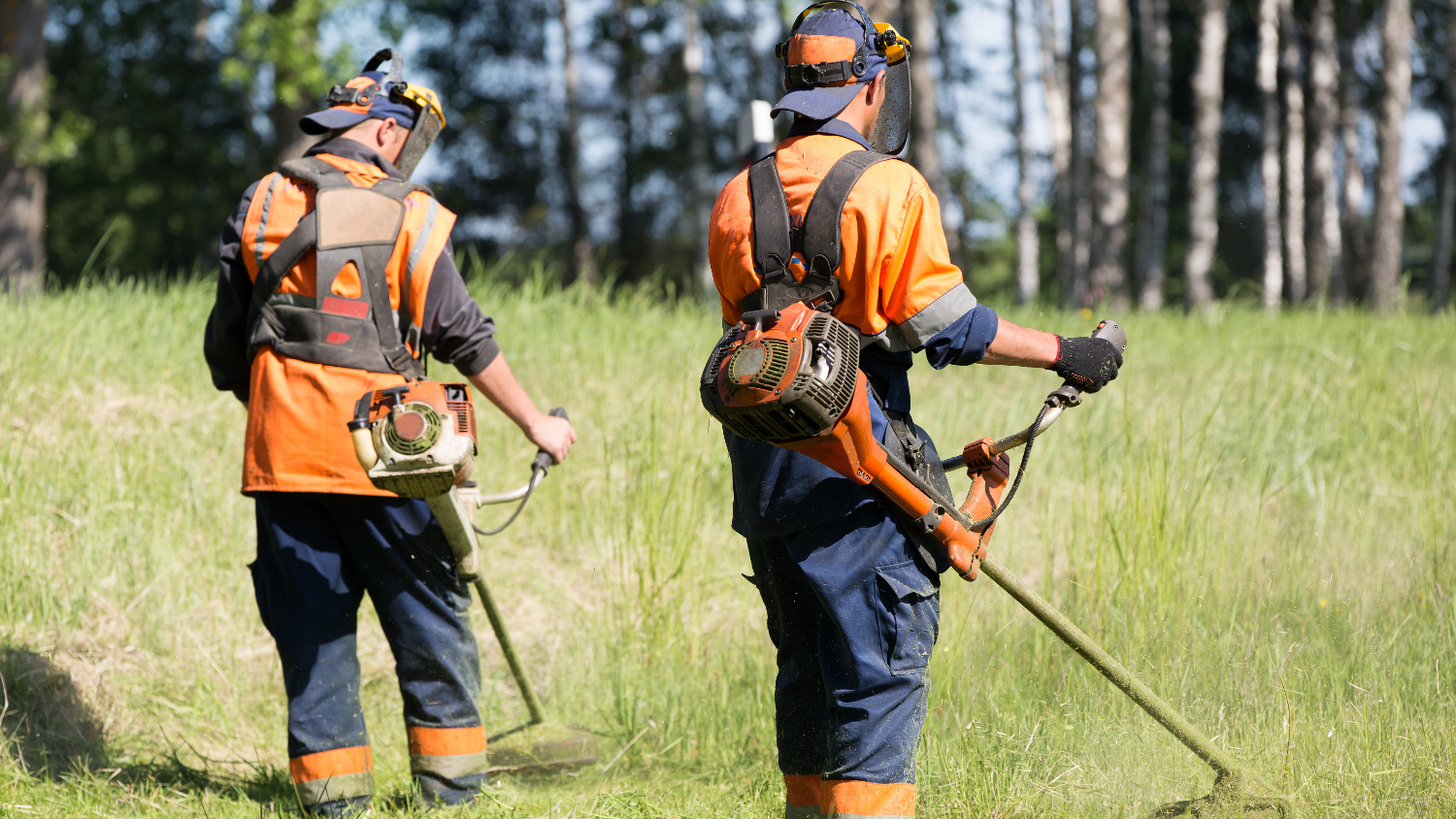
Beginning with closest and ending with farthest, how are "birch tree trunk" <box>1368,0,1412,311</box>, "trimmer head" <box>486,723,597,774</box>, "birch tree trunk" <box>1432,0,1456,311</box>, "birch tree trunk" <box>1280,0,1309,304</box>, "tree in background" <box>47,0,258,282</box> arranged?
1. "trimmer head" <box>486,723,597,774</box>
2. "birch tree trunk" <box>1368,0,1412,311</box>
3. "birch tree trunk" <box>1432,0,1456,311</box>
4. "birch tree trunk" <box>1280,0,1309,304</box>
5. "tree in background" <box>47,0,258,282</box>

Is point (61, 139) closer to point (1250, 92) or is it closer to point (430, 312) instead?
point (430, 312)

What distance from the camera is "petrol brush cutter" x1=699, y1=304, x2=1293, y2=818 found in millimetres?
→ 2172

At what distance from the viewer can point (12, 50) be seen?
12180 millimetres

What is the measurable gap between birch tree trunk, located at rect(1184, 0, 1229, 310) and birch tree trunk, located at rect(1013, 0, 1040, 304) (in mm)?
5903

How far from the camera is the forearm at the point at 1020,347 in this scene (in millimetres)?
2398

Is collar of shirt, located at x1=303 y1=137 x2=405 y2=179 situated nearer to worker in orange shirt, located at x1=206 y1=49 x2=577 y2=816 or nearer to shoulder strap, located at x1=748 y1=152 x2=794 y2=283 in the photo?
worker in orange shirt, located at x1=206 y1=49 x2=577 y2=816

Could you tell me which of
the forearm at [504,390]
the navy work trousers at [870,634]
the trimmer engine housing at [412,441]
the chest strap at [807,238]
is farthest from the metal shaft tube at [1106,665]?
the forearm at [504,390]

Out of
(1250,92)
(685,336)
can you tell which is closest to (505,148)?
(1250,92)

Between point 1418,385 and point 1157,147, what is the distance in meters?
13.1

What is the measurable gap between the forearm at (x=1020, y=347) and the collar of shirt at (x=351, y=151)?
191 cm

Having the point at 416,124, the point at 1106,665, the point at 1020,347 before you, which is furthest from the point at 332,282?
the point at 1106,665

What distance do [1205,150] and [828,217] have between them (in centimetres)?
1192

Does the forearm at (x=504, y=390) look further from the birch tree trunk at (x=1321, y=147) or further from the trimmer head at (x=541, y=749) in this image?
the birch tree trunk at (x=1321, y=147)

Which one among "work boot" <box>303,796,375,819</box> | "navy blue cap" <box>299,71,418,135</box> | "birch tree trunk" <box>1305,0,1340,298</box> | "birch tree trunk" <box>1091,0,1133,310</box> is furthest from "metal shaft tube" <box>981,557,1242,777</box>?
"birch tree trunk" <box>1305,0,1340,298</box>
